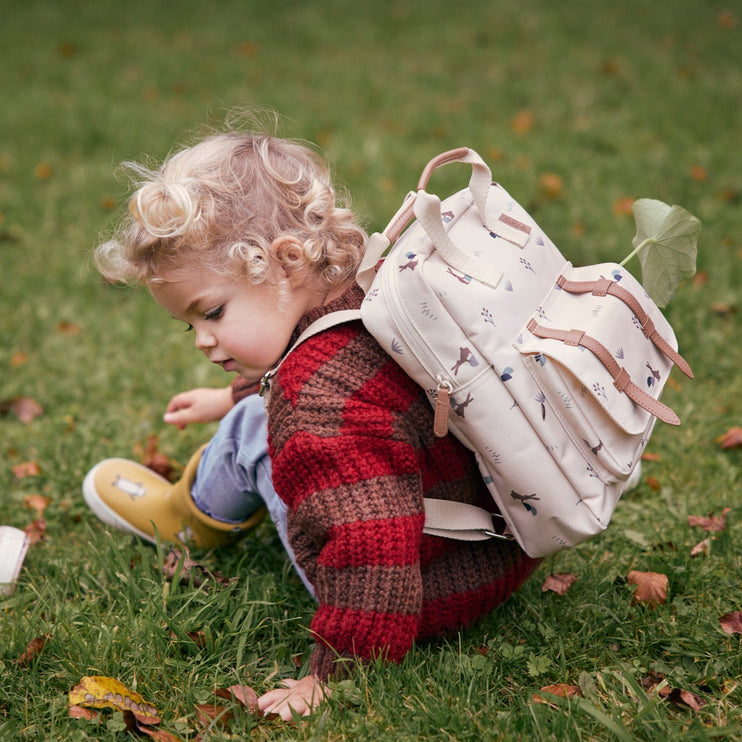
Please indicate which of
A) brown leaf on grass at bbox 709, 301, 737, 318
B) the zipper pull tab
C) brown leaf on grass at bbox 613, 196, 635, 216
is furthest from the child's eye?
brown leaf on grass at bbox 613, 196, 635, 216

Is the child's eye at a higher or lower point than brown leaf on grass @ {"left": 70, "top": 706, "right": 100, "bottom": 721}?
higher

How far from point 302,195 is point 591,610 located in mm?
→ 1154

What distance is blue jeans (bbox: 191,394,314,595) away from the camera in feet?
7.16

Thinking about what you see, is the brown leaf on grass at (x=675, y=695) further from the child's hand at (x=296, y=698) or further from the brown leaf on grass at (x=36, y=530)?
the brown leaf on grass at (x=36, y=530)

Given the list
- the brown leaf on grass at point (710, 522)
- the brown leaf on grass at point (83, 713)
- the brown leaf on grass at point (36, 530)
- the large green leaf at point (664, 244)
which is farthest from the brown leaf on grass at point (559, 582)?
the brown leaf on grass at point (36, 530)

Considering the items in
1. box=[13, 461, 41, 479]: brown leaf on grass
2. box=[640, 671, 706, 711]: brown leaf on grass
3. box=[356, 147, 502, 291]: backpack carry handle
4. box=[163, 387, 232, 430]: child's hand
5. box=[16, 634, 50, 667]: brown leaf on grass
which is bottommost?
box=[13, 461, 41, 479]: brown leaf on grass

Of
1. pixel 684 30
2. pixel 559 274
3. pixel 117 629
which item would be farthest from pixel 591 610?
pixel 684 30

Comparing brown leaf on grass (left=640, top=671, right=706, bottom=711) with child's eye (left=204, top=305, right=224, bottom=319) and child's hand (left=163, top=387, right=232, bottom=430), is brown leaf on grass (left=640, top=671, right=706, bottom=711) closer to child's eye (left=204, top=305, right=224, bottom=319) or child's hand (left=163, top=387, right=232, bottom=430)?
child's eye (left=204, top=305, right=224, bottom=319)

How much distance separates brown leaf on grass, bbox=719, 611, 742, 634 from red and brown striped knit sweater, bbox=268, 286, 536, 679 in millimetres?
723

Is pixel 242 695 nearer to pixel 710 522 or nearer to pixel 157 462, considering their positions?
pixel 157 462

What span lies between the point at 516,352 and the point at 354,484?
399 millimetres

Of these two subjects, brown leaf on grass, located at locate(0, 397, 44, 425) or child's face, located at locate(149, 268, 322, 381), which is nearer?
child's face, located at locate(149, 268, 322, 381)

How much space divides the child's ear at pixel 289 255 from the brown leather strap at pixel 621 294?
0.55 meters

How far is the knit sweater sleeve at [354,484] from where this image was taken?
1699 mm
